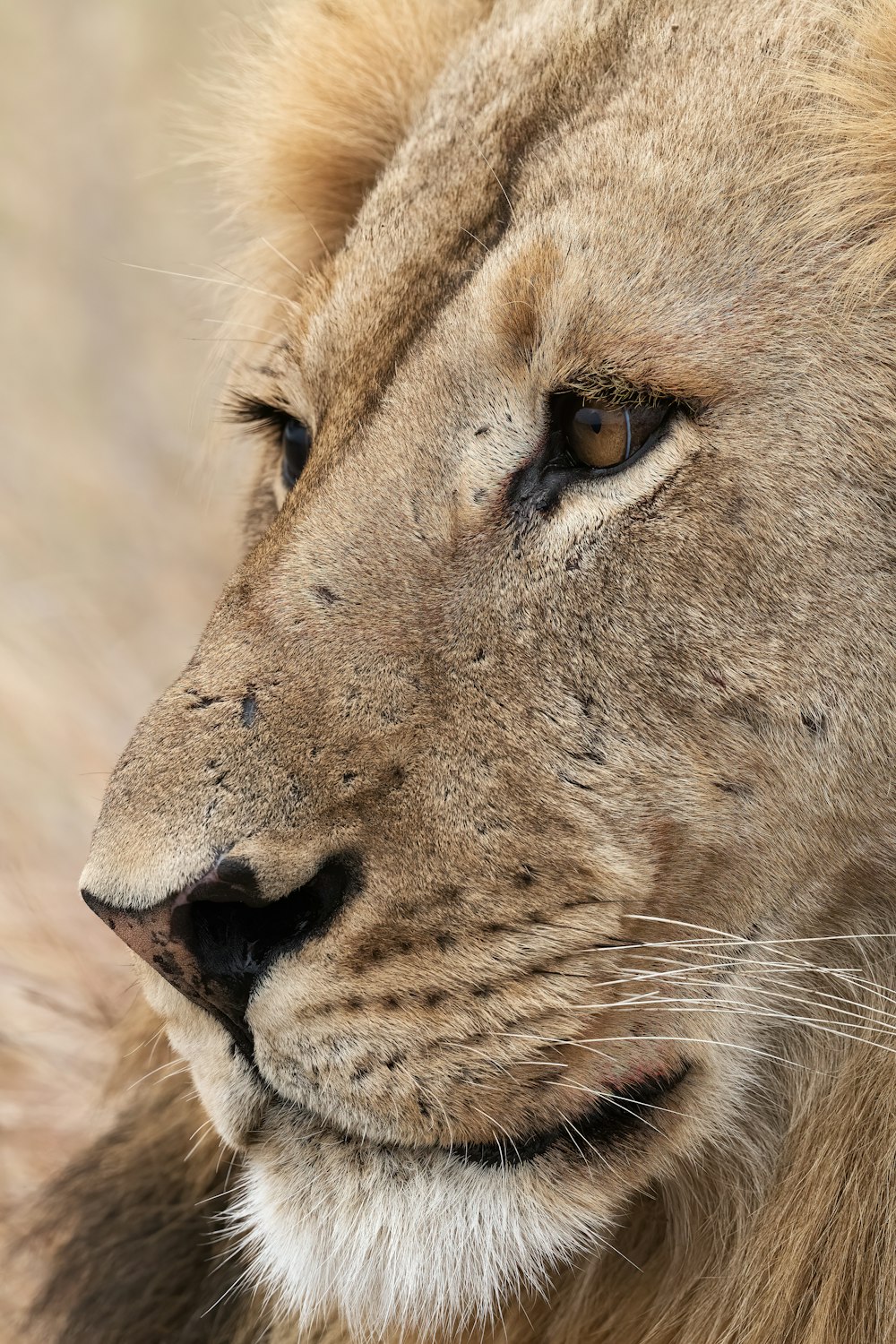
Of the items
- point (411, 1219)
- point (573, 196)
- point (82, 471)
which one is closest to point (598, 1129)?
point (411, 1219)

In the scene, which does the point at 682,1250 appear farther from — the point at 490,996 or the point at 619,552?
the point at 619,552

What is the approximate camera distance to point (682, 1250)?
59.6 inches

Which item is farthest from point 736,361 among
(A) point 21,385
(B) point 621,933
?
(A) point 21,385

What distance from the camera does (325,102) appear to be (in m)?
1.97

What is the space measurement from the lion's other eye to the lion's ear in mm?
318

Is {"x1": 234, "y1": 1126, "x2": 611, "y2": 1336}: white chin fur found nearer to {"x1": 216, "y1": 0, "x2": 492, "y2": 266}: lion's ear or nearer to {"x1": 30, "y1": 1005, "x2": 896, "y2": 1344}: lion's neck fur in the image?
{"x1": 30, "y1": 1005, "x2": 896, "y2": 1344}: lion's neck fur

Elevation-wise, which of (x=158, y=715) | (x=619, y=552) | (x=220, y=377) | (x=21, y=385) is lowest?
(x=619, y=552)

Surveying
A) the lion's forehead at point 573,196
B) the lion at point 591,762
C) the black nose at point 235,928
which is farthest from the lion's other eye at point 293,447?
the black nose at point 235,928

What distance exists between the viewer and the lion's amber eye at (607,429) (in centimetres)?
133

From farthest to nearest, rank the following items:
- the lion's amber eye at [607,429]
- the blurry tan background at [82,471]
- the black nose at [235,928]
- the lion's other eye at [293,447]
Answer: the blurry tan background at [82,471]
the lion's other eye at [293,447]
the lion's amber eye at [607,429]
the black nose at [235,928]

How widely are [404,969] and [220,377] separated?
62.2 inches

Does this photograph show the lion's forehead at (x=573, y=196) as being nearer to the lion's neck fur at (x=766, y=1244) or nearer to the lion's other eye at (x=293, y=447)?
the lion's other eye at (x=293, y=447)

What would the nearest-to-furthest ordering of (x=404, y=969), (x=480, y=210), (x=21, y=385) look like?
(x=404, y=969) < (x=480, y=210) < (x=21, y=385)

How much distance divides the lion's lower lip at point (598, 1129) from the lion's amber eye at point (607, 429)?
0.55 meters
